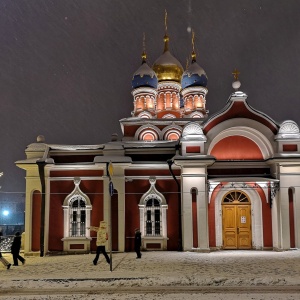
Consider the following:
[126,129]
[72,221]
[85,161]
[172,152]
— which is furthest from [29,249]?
[126,129]

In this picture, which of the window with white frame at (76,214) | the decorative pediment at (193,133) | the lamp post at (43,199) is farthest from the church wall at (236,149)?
the lamp post at (43,199)

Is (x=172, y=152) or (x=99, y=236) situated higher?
(x=172, y=152)

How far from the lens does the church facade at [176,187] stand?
1784 cm

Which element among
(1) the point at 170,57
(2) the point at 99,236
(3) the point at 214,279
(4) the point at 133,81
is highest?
(1) the point at 170,57

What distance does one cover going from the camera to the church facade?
1784 centimetres

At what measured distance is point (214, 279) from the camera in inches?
431

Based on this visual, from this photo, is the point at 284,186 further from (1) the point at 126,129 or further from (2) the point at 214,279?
(1) the point at 126,129

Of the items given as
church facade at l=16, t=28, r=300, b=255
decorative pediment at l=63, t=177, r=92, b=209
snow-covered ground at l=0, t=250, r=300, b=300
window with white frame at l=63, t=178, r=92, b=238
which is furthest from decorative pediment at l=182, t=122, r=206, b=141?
snow-covered ground at l=0, t=250, r=300, b=300

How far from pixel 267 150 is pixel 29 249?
35.5 feet

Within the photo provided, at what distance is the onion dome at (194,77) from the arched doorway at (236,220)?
1091 centimetres

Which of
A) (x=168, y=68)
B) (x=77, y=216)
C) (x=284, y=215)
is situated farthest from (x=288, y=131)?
(x=168, y=68)

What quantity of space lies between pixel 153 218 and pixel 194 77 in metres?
12.2

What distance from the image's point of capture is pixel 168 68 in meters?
29.1

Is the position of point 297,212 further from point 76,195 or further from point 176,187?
point 76,195
